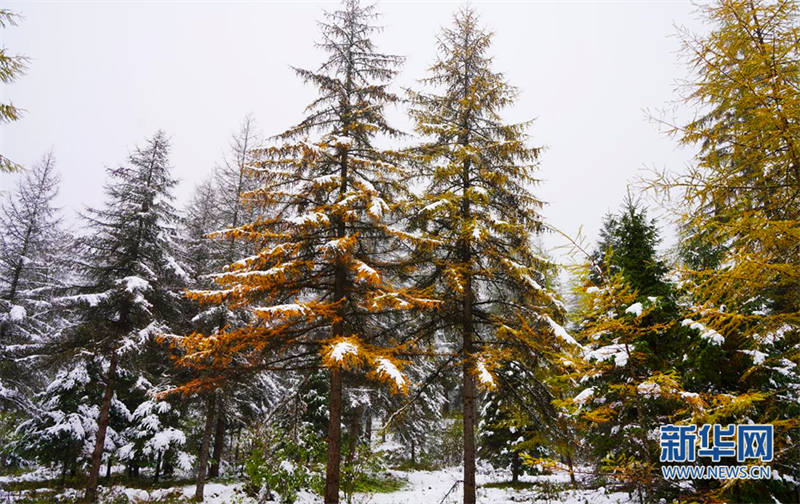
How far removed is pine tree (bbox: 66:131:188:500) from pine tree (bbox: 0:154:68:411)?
259 centimetres

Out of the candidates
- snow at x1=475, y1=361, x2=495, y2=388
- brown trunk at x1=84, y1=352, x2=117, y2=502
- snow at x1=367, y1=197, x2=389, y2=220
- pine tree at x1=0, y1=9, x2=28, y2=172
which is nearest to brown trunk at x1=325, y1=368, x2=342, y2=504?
snow at x1=475, y1=361, x2=495, y2=388

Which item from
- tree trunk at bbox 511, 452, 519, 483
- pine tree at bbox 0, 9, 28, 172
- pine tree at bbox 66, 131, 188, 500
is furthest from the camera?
tree trunk at bbox 511, 452, 519, 483

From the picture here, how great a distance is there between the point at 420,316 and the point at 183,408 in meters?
12.3

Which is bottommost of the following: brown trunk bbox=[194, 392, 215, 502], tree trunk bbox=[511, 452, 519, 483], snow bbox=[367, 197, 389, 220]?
tree trunk bbox=[511, 452, 519, 483]

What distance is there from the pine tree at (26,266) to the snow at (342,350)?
1480cm

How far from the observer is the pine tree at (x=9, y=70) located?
29.1 ft

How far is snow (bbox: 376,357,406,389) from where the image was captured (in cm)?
786

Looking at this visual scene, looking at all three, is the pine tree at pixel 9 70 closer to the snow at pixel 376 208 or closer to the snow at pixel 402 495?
the snow at pixel 376 208

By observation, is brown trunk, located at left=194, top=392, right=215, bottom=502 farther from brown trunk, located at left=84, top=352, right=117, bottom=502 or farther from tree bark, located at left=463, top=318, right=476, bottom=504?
tree bark, located at left=463, top=318, right=476, bottom=504

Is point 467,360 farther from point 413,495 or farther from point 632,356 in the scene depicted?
point 413,495

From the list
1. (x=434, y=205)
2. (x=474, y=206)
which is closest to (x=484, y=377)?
(x=434, y=205)

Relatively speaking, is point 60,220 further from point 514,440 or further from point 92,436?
point 514,440

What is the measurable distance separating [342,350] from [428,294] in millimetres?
3290

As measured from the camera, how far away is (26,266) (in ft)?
60.9
